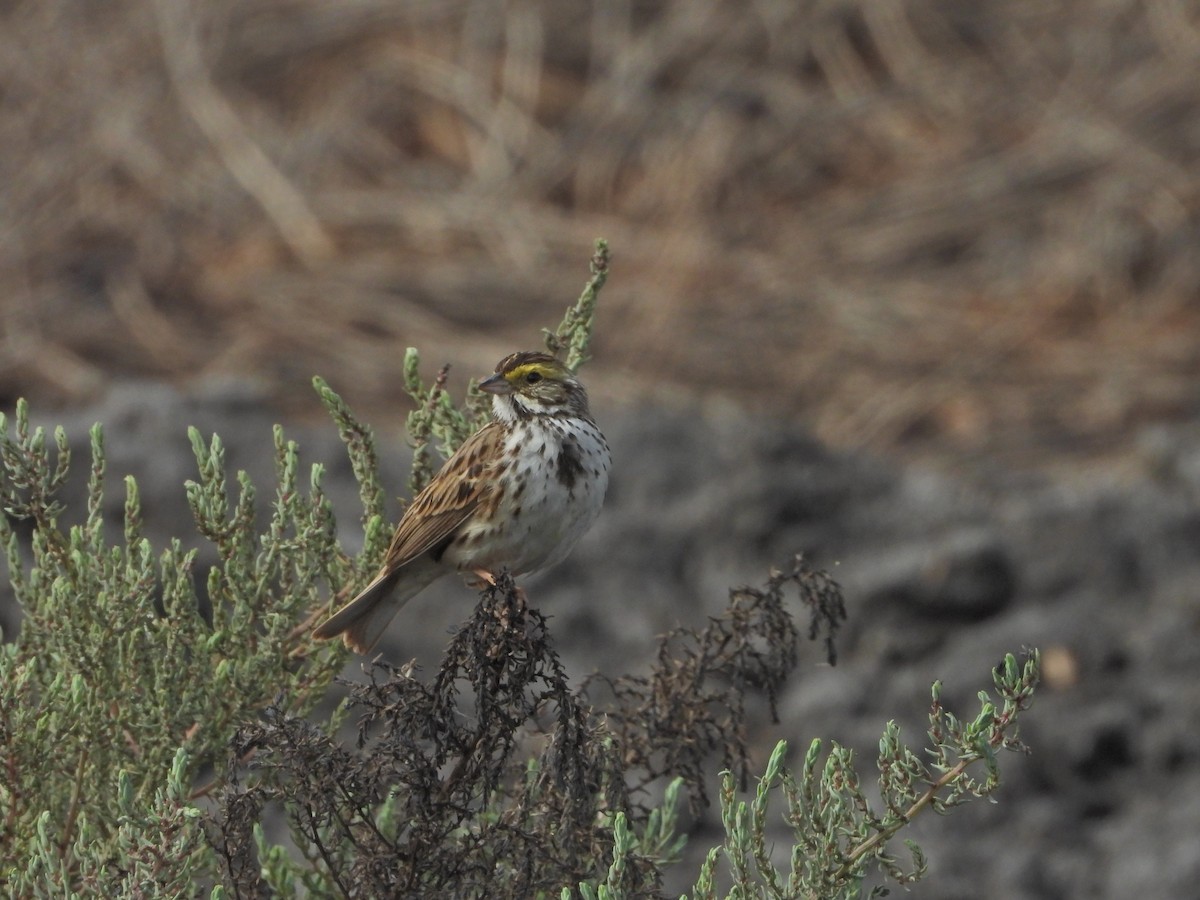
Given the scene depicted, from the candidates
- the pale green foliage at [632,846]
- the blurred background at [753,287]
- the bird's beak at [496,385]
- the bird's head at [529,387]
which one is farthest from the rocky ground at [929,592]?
the bird's beak at [496,385]

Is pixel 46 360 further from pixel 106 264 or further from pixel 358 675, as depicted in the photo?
pixel 358 675

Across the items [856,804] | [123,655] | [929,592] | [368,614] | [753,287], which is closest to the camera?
[856,804]

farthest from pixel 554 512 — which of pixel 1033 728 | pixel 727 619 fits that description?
pixel 1033 728

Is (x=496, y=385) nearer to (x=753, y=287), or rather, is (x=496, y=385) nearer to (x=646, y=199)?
(x=753, y=287)

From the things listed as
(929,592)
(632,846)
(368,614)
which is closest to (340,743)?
(632,846)

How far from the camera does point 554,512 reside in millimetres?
4832

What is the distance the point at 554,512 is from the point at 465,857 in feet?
3.30

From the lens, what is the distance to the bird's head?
Answer: 497cm

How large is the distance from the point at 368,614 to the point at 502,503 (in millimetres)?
419

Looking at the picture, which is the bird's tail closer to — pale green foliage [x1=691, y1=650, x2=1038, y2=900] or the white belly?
the white belly

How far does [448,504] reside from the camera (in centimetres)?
484

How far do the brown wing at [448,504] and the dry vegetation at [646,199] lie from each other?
6.69 meters

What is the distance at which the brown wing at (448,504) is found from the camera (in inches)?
190

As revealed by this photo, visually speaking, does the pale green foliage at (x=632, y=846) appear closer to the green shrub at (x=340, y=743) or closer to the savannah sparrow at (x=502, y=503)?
the green shrub at (x=340, y=743)
